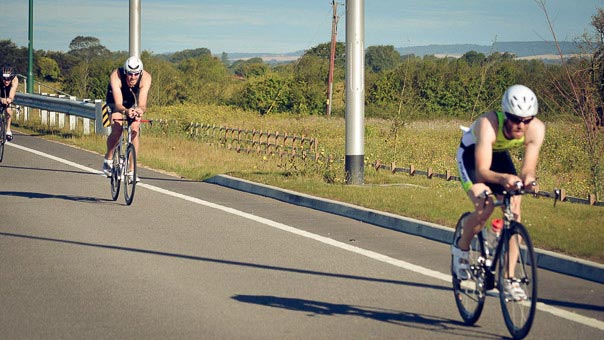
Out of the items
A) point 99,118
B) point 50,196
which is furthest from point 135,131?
point 99,118

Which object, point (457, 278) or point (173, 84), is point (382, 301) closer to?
point (457, 278)

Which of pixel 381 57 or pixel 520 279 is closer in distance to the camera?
pixel 520 279

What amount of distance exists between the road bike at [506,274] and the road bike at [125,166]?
6.89 m

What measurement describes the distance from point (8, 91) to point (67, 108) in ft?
27.7

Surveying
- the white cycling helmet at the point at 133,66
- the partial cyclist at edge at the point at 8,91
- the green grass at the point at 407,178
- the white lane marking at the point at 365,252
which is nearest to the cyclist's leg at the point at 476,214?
the white lane marking at the point at 365,252

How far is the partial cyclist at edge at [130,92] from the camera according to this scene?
502 inches

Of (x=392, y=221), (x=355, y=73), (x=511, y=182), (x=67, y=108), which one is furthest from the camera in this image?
(x=67, y=108)

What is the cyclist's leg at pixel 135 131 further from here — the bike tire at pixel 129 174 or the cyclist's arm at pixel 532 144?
the cyclist's arm at pixel 532 144

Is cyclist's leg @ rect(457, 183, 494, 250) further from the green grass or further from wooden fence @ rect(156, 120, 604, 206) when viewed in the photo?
wooden fence @ rect(156, 120, 604, 206)

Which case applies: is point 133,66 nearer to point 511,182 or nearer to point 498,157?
point 498,157

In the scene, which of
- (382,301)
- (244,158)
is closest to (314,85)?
(244,158)

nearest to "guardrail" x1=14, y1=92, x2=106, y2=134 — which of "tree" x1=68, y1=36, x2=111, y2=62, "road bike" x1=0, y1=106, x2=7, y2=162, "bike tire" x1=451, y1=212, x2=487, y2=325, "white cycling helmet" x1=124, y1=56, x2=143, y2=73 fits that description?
"road bike" x1=0, y1=106, x2=7, y2=162

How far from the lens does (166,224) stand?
1168 centimetres

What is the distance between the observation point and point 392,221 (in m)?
11.5
